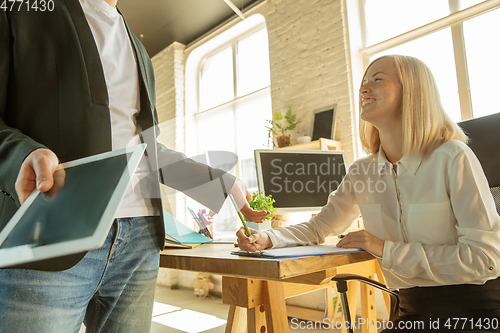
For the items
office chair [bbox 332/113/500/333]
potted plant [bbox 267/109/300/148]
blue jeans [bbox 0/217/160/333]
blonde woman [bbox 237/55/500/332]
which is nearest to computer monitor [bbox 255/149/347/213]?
blonde woman [bbox 237/55/500/332]

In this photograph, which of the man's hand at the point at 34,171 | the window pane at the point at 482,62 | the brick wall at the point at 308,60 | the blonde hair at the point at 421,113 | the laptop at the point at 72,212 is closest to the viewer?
the laptop at the point at 72,212

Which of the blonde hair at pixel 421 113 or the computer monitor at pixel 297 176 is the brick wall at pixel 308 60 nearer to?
the computer monitor at pixel 297 176

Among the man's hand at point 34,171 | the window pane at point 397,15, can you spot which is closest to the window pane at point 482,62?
the window pane at point 397,15

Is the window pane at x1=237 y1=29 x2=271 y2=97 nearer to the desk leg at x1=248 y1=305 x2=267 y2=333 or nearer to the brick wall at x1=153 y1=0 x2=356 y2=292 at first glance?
the brick wall at x1=153 y1=0 x2=356 y2=292

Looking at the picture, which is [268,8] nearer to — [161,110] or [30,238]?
[161,110]

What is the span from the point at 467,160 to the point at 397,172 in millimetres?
225

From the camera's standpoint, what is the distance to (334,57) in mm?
3424

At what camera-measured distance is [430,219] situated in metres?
1.09

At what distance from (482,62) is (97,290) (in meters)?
3.24

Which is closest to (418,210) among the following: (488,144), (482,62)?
(488,144)

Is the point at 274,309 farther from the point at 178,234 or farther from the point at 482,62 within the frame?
the point at 482,62

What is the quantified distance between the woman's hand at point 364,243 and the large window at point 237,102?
3112 mm

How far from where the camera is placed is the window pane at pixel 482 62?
275 cm

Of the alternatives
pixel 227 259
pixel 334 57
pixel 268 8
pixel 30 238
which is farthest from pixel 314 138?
pixel 30 238
